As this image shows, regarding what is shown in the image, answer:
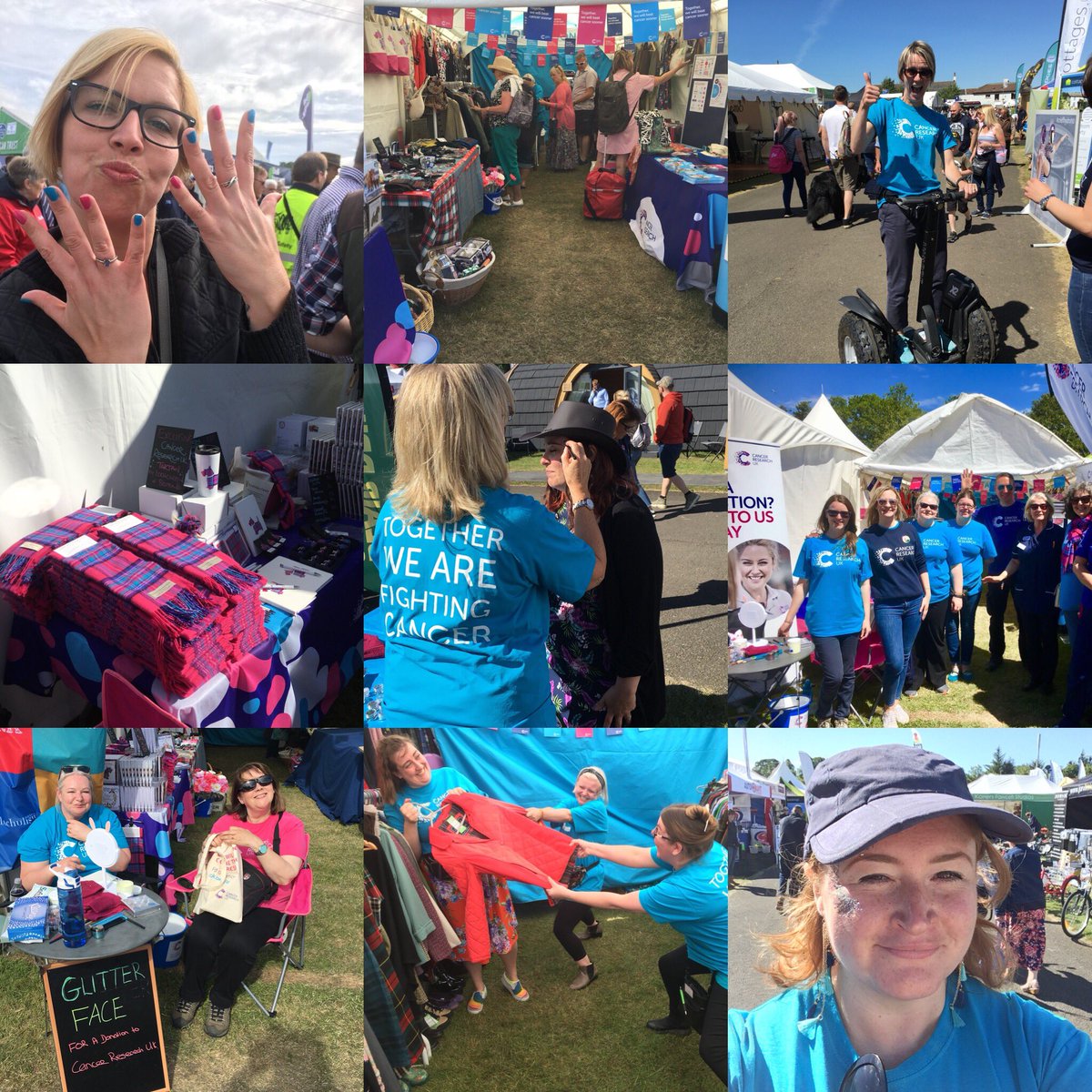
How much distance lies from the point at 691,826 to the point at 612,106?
212cm

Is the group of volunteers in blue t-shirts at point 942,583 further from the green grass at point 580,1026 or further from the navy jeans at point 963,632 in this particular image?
the green grass at point 580,1026

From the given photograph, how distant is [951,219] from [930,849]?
177 cm

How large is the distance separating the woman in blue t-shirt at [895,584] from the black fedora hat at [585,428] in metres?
0.80

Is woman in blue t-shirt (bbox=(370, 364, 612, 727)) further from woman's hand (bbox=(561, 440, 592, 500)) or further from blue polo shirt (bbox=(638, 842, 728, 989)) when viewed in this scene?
blue polo shirt (bbox=(638, 842, 728, 989))

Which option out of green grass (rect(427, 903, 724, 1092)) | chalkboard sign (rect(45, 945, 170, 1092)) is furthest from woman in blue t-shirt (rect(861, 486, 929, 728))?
chalkboard sign (rect(45, 945, 170, 1092))

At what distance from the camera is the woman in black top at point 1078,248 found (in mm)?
3088

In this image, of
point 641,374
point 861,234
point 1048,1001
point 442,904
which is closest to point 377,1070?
point 442,904

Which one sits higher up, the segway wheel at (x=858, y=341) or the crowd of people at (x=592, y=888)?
the segway wheel at (x=858, y=341)

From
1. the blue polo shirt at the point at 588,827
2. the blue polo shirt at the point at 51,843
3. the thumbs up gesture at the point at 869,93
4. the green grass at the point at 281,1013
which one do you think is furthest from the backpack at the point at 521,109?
the blue polo shirt at the point at 51,843

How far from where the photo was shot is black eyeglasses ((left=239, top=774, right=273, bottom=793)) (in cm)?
355

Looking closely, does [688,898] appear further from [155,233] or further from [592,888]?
[155,233]

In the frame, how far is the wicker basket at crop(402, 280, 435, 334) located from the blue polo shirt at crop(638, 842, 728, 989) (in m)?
1.73

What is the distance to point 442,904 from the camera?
337cm

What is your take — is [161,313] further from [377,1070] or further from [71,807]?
[377,1070]
